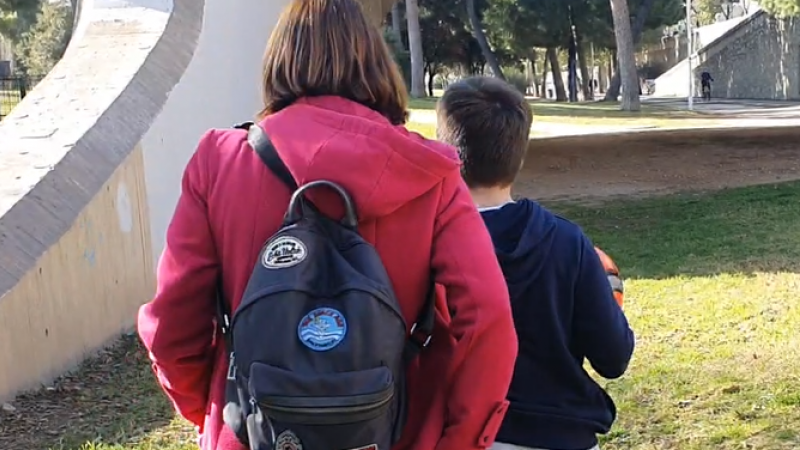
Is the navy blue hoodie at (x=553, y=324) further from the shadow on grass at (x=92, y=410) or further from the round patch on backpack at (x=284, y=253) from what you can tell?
the shadow on grass at (x=92, y=410)

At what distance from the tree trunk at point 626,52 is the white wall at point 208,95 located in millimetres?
19085

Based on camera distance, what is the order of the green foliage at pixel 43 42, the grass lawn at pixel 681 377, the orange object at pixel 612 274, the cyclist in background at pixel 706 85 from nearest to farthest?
1. the orange object at pixel 612 274
2. the grass lawn at pixel 681 377
3. the green foliage at pixel 43 42
4. the cyclist in background at pixel 706 85

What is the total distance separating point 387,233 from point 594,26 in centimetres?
4121

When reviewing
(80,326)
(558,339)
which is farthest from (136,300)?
(558,339)

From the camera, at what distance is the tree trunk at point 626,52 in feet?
90.2

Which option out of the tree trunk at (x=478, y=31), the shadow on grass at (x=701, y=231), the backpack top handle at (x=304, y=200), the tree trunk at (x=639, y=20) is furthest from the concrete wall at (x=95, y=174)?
the tree trunk at (x=478, y=31)

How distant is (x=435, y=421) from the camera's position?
2027 mm

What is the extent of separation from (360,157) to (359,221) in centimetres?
12

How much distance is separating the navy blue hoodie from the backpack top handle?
23.8 inches

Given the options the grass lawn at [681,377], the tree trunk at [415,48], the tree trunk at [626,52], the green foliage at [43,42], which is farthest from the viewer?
the green foliage at [43,42]

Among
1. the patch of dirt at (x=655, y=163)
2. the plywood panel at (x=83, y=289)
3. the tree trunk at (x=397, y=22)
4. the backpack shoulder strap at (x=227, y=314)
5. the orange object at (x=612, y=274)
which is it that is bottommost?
the patch of dirt at (x=655, y=163)

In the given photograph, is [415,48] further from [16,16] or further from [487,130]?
[487,130]

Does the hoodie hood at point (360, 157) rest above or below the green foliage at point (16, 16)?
below

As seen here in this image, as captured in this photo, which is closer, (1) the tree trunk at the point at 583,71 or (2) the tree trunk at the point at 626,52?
(2) the tree trunk at the point at 626,52
